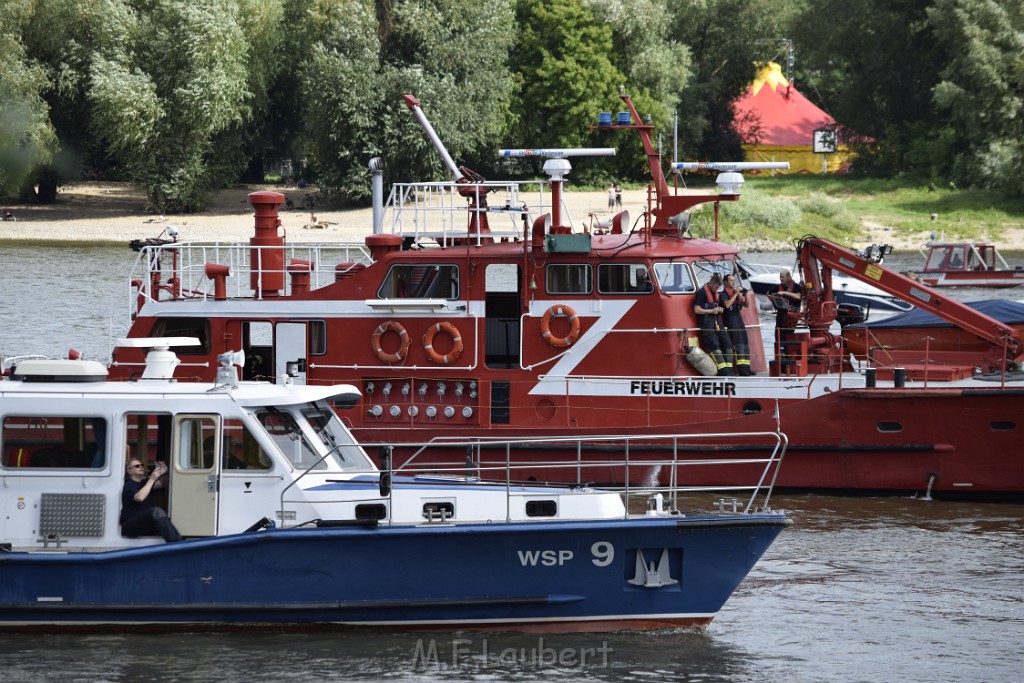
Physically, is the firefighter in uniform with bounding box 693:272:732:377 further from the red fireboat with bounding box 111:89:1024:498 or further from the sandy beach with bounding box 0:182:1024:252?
the sandy beach with bounding box 0:182:1024:252

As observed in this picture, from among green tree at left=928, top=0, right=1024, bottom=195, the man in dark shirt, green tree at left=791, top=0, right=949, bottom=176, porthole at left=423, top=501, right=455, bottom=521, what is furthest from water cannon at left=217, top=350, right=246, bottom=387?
green tree at left=791, top=0, right=949, bottom=176

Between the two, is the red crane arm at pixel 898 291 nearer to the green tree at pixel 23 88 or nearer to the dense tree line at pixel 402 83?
the green tree at pixel 23 88

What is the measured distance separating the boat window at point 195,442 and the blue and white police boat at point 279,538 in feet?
0.05

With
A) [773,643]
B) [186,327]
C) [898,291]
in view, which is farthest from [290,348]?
[773,643]

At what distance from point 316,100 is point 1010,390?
4213 cm

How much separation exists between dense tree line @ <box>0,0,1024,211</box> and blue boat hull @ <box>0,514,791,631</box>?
3808 cm

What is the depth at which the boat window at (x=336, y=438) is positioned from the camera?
14031mm

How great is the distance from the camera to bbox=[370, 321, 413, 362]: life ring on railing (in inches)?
→ 773

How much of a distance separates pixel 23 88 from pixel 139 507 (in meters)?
41.8

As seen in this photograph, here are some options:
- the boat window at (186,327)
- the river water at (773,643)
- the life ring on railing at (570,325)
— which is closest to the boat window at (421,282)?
the life ring on railing at (570,325)

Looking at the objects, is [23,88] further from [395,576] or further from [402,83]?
[395,576]

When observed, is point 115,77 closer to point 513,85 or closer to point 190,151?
point 190,151

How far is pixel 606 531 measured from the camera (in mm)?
13117

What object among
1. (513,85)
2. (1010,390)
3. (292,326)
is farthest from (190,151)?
(1010,390)
